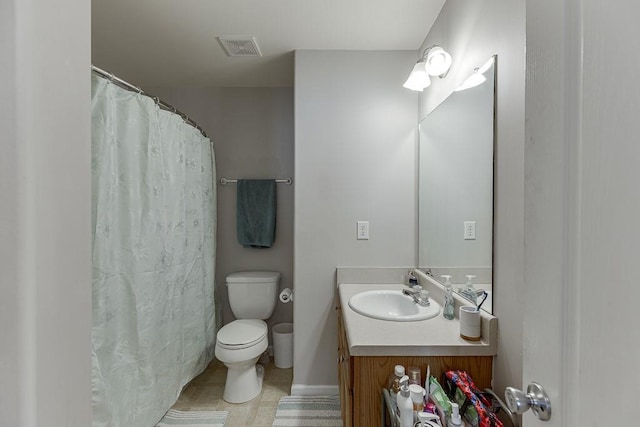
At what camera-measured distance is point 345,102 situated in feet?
6.64

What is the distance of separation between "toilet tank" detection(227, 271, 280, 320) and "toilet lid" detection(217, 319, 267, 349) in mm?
204

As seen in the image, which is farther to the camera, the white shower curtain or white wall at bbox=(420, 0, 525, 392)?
the white shower curtain

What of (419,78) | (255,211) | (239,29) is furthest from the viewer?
(255,211)

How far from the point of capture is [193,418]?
5.98ft

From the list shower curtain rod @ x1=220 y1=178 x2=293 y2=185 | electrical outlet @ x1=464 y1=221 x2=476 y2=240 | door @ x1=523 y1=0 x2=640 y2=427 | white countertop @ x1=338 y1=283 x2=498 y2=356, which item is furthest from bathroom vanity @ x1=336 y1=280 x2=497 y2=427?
shower curtain rod @ x1=220 y1=178 x2=293 y2=185

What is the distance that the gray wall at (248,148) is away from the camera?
2674 millimetres

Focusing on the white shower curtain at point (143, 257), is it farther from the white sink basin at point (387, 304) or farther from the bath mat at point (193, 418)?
the white sink basin at point (387, 304)

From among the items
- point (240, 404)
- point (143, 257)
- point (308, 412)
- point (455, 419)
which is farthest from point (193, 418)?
point (455, 419)

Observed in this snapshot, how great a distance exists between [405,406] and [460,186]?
38.6 inches

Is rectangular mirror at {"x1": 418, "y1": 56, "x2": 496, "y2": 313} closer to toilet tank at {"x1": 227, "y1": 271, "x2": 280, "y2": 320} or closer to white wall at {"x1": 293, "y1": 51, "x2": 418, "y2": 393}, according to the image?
white wall at {"x1": 293, "y1": 51, "x2": 418, "y2": 393}

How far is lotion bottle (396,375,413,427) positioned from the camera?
89cm

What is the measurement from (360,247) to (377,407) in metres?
1.05

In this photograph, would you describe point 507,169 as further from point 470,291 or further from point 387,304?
point 387,304

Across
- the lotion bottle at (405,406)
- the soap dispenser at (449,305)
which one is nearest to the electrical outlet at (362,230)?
the soap dispenser at (449,305)
